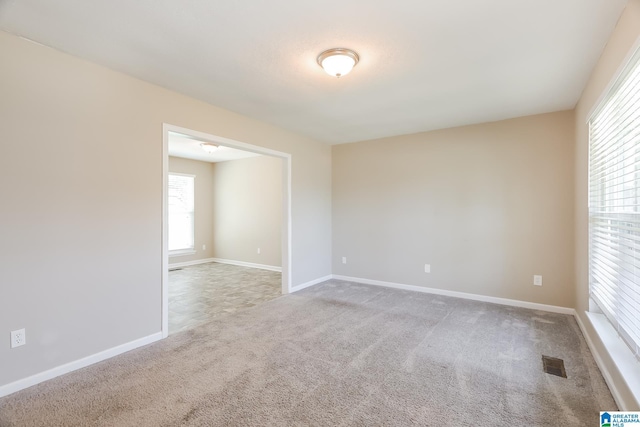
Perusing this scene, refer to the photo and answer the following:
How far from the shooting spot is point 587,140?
287 centimetres

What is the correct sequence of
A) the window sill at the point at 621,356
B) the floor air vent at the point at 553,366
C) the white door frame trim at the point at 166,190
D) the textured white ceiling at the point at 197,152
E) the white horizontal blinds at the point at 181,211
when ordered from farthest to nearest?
the white horizontal blinds at the point at 181,211, the textured white ceiling at the point at 197,152, the white door frame trim at the point at 166,190, the floor air vent at the point at 553,366, the window sill at the point at 621,356

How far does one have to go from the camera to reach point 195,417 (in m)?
1.79

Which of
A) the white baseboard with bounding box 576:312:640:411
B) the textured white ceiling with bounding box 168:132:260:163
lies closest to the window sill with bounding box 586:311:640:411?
the white baseboard with bounding box 576:312:640:411

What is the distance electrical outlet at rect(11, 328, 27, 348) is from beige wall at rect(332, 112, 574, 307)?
13.7 ft

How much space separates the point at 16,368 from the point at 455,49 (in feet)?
13.2

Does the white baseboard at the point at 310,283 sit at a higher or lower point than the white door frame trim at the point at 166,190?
lower

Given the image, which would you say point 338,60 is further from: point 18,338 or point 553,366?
point 18,338

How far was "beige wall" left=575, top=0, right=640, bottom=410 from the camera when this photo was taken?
5.67 feet

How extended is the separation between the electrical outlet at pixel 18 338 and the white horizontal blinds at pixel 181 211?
4.78 meters

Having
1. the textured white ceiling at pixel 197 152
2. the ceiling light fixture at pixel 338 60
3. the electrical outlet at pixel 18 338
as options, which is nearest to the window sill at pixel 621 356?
the ceiling light fixture at pixel 338 60

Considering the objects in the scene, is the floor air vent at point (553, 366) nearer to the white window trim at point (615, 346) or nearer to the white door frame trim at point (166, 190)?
the white window trim at point (615, 346)

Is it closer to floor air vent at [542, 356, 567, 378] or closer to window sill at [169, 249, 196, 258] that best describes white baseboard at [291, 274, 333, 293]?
floor air vent at [542, 356, 567, 378]

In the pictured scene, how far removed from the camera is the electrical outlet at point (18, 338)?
2094 millimetres

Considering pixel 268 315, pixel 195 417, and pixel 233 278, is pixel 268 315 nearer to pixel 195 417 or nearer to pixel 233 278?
pixel 195 417
